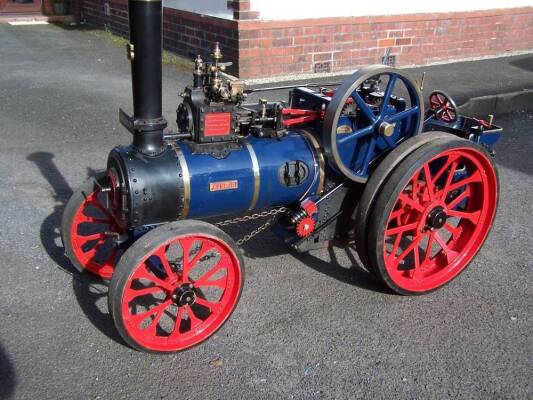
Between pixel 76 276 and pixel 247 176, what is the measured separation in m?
1.51

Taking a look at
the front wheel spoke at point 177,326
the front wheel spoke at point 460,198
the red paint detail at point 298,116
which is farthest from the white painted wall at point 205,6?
the front wheel spoke at point 177,326

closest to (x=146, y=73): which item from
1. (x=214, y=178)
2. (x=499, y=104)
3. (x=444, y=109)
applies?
(x=214, y=178)

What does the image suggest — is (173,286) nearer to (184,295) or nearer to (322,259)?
(184,295)

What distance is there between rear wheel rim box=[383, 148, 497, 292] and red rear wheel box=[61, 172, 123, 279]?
1.84 meters

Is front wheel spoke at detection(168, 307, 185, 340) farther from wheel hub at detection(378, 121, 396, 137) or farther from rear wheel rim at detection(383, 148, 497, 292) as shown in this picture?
wheel hub at detection(378, 121, 396, 137)

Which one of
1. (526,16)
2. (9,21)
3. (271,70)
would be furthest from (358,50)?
(9,21)

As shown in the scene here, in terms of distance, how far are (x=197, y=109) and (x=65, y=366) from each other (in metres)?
1.62

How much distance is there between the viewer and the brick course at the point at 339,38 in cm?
848

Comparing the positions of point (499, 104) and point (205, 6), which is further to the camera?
point (205, 6)

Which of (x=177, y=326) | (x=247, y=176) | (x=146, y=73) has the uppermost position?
(x=146, y=73)

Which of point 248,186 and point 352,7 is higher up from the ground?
point 352,7

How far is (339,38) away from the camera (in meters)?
9.27

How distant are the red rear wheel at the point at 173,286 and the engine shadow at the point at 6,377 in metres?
0.64

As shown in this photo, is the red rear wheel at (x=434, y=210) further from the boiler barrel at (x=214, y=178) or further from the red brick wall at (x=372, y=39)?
the red brick wall at (x=372, y=39)
